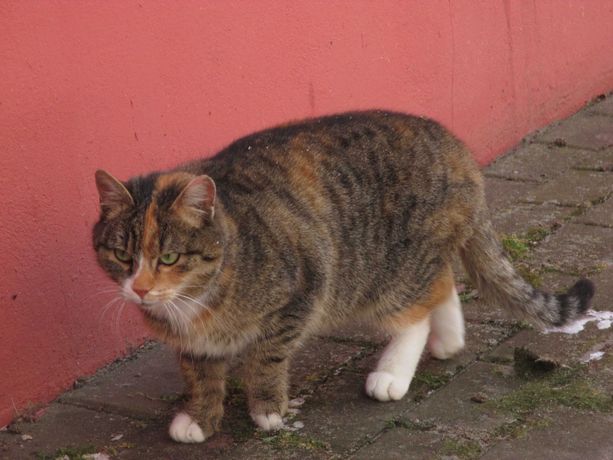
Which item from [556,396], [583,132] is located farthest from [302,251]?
[583,132]

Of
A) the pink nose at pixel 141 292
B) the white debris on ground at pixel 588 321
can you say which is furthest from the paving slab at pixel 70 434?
the white debris on ground at pixel 588 321

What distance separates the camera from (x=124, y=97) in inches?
180

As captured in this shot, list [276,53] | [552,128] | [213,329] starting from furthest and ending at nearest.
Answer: [552,128], [276,53], [213,329]

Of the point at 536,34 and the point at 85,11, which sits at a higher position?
the point at 85,11

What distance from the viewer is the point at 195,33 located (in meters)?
4.88

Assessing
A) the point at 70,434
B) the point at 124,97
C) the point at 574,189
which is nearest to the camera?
the point at 70,434

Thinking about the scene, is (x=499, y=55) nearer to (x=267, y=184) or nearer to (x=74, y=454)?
(x=267, y=184)

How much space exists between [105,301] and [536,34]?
3.71 m

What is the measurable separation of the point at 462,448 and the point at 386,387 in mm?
474

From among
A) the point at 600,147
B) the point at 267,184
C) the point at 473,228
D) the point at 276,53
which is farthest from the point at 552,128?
the point at 267,184

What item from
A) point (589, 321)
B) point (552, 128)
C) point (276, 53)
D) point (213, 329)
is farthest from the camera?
point (552, 128)

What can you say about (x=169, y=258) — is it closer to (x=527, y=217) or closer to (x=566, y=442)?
(x=566, y=442)

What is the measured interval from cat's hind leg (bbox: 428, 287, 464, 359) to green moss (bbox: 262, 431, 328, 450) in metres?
0.79

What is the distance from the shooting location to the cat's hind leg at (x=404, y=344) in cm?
420
